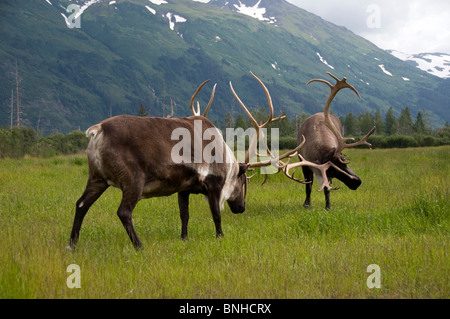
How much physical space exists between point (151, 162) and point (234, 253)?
166cm

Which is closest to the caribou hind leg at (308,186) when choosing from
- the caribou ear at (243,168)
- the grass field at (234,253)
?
the grass field at (234,253)

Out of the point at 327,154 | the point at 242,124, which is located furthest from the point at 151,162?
the point at 242,124

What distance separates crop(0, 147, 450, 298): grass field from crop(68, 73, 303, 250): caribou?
0.60 meters

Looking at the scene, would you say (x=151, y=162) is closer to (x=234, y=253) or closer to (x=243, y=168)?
(x=234, y=253)

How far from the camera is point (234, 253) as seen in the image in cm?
526

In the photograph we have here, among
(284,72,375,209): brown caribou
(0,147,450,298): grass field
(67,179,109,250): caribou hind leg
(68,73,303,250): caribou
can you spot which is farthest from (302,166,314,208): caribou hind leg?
(67,179,109,250): caribou hind leg

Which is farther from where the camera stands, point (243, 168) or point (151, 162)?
point (243, 168)

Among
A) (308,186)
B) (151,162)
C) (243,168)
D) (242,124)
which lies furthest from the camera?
(242,124)

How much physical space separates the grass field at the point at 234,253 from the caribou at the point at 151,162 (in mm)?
603

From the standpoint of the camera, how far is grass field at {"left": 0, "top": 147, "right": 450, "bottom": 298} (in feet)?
12.9

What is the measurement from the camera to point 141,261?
4824 mm

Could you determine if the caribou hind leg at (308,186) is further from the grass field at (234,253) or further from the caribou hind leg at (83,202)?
the caribou hind leg at (83,202)

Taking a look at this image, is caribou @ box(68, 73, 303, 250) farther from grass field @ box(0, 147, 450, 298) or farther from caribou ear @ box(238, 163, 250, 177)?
grass field @ box(0, 147, 450, 298)
